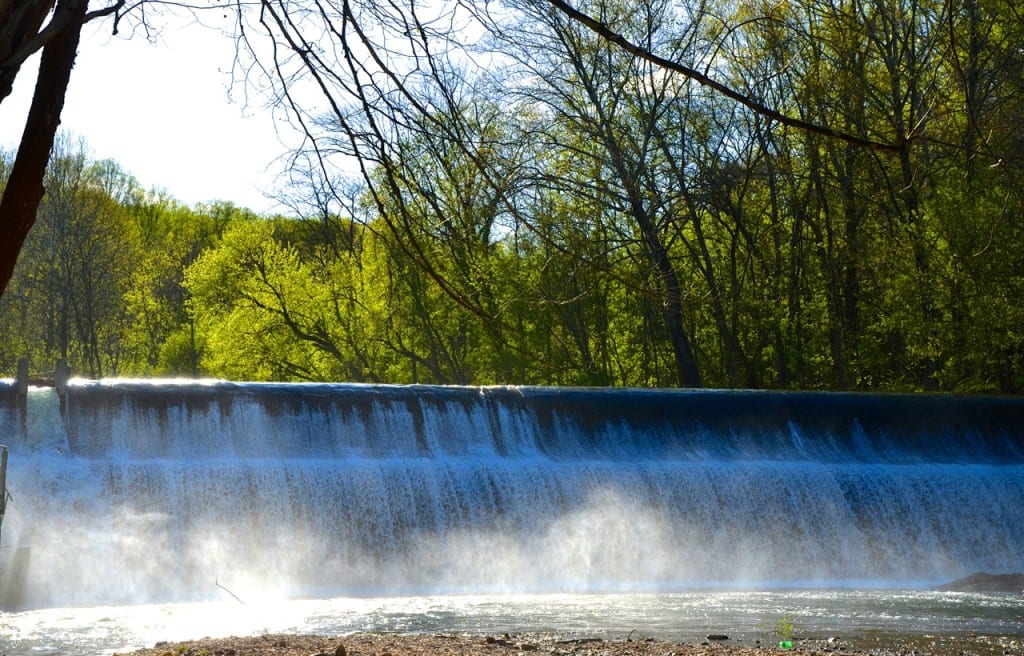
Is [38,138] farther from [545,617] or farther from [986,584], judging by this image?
[986,584]

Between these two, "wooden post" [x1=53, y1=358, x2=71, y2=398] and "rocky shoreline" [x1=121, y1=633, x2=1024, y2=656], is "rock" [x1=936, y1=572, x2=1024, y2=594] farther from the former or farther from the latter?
"wooden post" [x1=53, y1=358, x2=71, y2=398]

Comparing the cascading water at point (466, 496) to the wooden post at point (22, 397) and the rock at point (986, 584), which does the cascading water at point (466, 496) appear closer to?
the wooden post at point (22, 397)

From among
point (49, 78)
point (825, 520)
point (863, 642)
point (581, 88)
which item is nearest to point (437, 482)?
point (825, 520)

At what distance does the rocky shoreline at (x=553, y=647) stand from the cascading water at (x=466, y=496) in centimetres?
522

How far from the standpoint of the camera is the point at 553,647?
27.8ft

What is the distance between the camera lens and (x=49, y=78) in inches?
119

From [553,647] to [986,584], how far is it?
8.48 m

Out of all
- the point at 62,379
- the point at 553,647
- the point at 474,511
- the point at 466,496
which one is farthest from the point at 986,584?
the point at 62,379

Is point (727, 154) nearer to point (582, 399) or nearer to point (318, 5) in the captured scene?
point (582, 399)

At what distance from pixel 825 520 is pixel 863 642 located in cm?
703

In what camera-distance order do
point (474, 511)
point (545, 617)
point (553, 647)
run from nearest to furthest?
point (553, 647)
point (545, 617)
point (474, 511)

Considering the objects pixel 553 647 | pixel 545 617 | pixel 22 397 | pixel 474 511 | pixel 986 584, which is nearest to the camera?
pixel 553 647

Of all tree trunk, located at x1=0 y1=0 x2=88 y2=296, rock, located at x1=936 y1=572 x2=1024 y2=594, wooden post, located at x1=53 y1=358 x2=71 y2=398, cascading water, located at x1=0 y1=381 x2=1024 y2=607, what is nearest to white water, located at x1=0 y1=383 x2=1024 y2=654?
cascading water, located at x1=0 y1=381 x2=1024 y2=607

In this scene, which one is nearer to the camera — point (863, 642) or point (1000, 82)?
point (863, 642)
